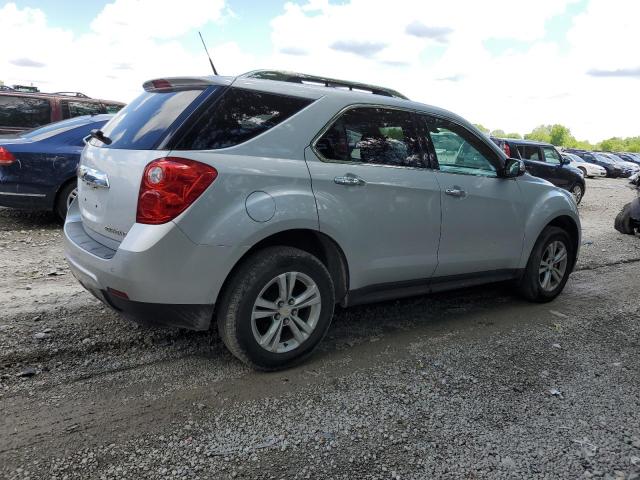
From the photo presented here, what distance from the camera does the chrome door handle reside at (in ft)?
10.9

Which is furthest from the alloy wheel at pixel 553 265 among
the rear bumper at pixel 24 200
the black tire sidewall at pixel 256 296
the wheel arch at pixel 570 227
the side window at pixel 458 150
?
the rear bumper at pixel 24 200

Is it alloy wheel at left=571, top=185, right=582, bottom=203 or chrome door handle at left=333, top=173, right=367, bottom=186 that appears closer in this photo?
chrome door handle at left=333, top=173, right=367, bottom=186

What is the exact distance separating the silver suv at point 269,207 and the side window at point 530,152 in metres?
10.7

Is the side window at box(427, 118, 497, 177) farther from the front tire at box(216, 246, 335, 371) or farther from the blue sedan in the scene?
the blue sedan

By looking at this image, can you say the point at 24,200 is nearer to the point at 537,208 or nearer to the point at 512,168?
the point at 512,168

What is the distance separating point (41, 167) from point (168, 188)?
16.2 ft

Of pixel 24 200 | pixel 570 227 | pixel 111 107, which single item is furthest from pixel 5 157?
pixel 570 227

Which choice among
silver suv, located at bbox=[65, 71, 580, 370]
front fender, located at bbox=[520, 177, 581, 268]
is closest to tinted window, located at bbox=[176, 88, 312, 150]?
silver suv, located at bbox=[65, 71, 580, 370]

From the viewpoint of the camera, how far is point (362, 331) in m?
4.07

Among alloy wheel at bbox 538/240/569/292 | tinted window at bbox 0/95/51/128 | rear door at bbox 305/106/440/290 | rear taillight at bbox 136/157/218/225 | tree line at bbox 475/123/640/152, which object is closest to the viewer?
rear taillight at bbox 136/157/218/225

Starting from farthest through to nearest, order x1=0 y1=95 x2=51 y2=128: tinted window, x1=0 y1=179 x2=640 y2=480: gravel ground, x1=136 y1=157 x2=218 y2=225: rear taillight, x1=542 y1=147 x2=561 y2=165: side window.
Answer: x1=542 y1=147 x2=561 y2=165: side window, x1=0 y1=95 x2=51 y2=128: tinted window, x1=136 y1=157 x2=218 y2=225: rear taillight, x1=0 y1=179 x2=640 y2=480: gravel ground

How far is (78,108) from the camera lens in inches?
363

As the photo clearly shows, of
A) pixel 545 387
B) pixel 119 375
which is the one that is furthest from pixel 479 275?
pixel 119 375

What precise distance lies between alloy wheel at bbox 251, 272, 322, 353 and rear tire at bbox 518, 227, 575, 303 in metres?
2.51
